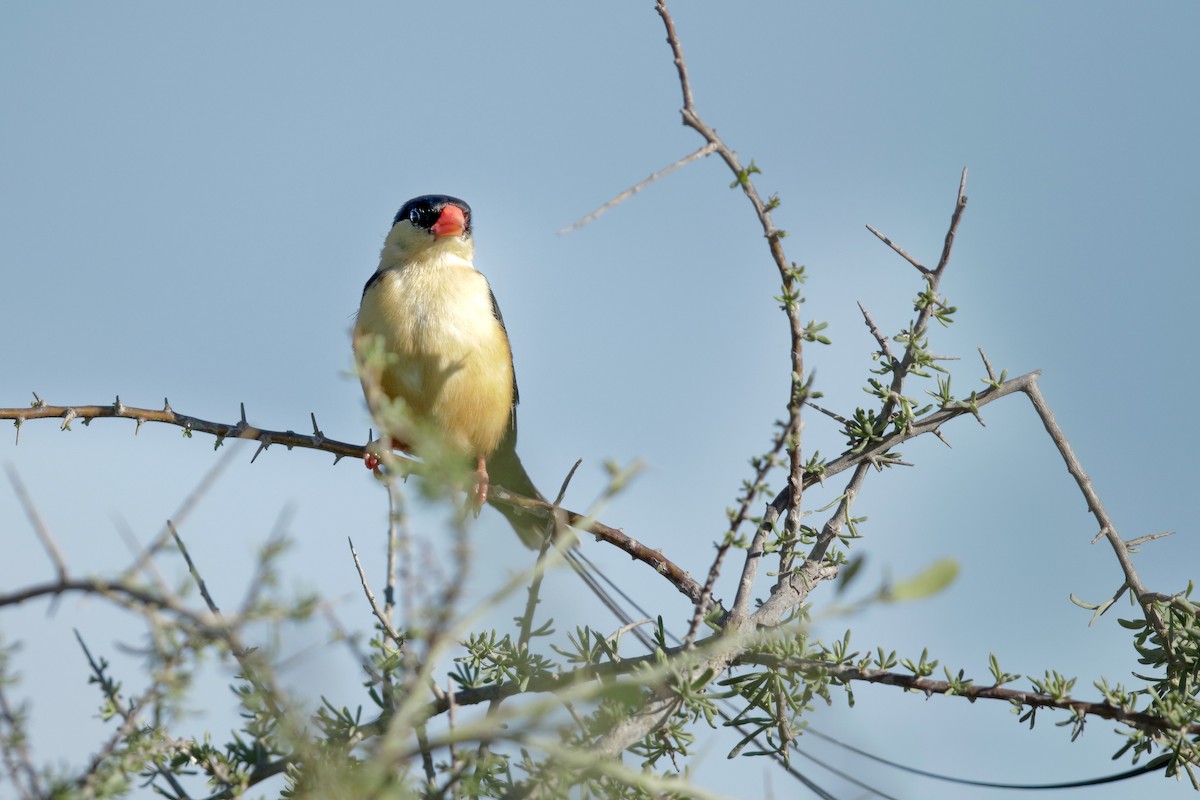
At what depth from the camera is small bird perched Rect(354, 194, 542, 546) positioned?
15.3 ft

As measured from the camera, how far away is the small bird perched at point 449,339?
15.3 ft

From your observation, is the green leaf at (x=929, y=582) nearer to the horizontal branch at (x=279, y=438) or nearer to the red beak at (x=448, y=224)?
the horizontal branch at (x=279, y=438)

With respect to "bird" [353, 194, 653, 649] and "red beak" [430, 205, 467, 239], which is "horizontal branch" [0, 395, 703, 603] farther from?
"red beak" [430, 205, 467, 239]

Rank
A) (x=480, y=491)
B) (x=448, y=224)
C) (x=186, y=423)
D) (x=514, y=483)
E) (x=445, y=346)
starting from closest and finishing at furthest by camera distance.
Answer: (x=186, y=423) < (x=480, y=491) < (x=445, y=346) < (x=448, y=224) < (x=514, y=483)

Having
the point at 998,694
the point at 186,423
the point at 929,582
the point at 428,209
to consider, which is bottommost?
the point at 929,582

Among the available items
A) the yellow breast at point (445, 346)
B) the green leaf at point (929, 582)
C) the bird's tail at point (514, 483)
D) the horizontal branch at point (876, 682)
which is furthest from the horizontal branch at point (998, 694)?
the bird's tail at point (514, 483)

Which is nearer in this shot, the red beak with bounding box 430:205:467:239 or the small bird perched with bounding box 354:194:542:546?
the small bird perched with bounding box 354:194:542:546

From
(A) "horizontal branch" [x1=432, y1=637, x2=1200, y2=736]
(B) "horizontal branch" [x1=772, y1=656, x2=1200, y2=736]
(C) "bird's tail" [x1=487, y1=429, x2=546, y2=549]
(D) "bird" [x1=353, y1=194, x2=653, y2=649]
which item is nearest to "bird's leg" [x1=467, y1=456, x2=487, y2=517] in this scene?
(D) "bird" [x1=353, y1=194, x2=653, y2=649]

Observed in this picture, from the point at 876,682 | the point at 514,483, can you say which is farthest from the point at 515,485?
the point at 876,682

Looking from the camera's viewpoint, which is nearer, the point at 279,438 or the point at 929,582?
the point at 929,582

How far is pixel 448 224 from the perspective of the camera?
534cm

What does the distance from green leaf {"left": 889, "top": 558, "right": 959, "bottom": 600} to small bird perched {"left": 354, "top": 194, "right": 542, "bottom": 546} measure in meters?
3.19

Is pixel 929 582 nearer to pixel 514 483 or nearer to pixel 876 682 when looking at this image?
pixel 876 682

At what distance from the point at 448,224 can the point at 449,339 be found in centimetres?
88
